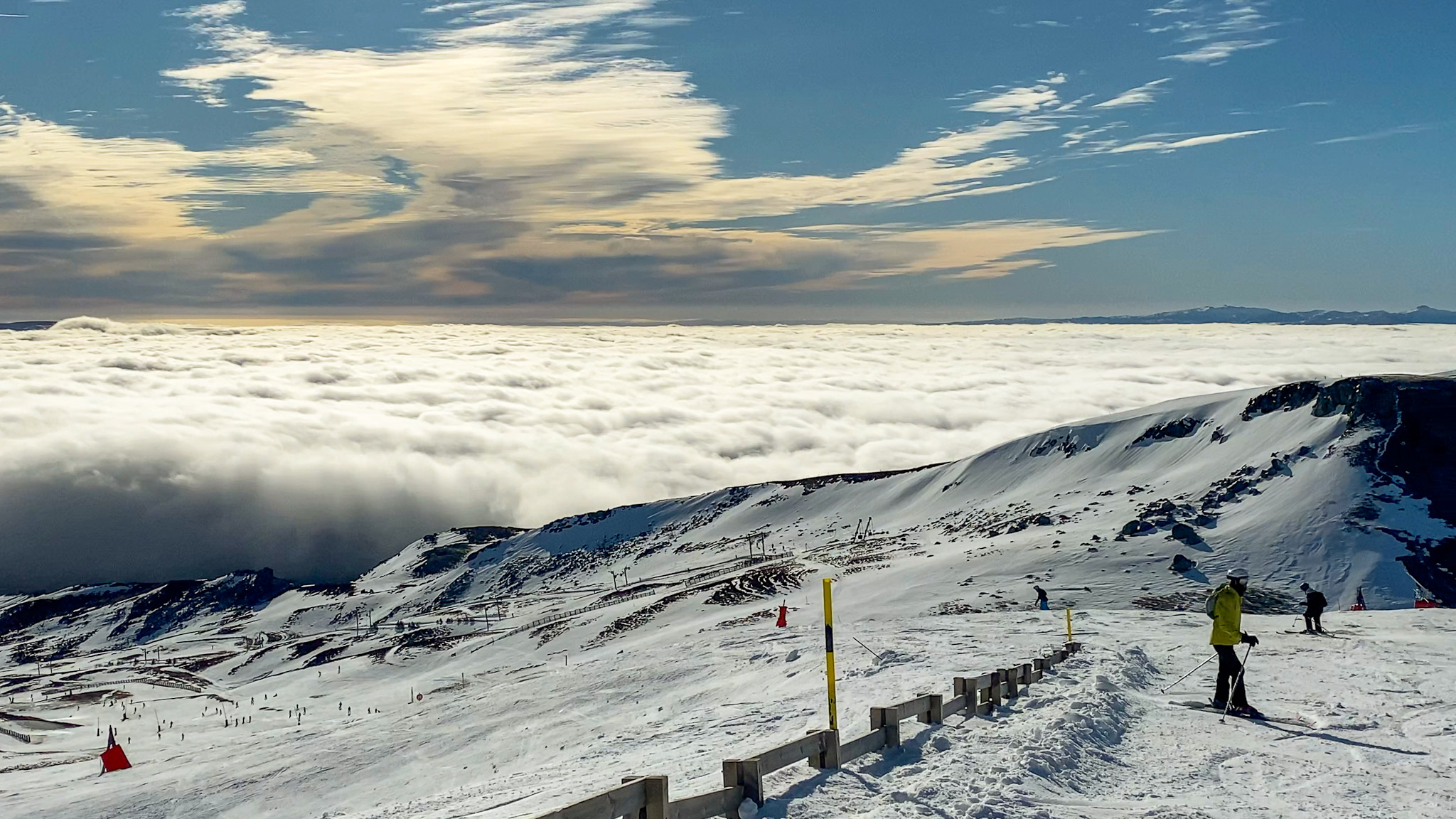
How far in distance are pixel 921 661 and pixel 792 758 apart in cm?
1288

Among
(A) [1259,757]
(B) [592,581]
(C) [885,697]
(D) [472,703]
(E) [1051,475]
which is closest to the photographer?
(A) [1259,757]

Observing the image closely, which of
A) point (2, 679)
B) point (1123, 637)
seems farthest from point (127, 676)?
point (1123, 637)

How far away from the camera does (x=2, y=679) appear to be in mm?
173500

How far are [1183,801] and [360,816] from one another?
573 inches

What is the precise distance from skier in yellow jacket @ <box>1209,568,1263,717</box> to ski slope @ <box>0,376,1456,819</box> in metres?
0.67

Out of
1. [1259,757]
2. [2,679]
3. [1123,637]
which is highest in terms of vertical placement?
[1259,757]

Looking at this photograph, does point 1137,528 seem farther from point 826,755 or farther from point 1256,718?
point 826,755

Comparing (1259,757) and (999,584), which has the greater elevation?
(1259,757)

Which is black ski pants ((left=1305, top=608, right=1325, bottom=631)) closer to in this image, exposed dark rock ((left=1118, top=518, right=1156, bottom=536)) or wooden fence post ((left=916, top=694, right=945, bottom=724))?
wooden fence post ((left=916, top=694, right=945, bottom=724))

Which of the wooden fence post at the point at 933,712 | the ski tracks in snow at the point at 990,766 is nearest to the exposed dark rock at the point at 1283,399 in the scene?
the ski tracks in snow at the point at 990,766

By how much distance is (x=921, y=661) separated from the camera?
23.0 meters

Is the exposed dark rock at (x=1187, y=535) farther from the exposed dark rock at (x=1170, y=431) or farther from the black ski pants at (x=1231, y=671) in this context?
the black ski pants at (x=1231, y=671)

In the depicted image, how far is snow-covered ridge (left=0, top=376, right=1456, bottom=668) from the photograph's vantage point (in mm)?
71375

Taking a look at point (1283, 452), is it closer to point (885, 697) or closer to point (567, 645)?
point (567, 645)
